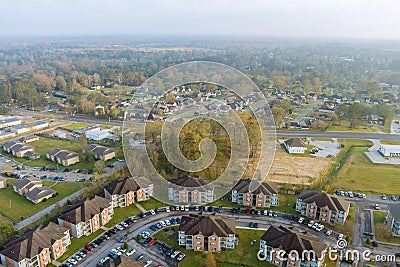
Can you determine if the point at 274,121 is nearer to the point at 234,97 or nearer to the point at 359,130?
the point at 359,130

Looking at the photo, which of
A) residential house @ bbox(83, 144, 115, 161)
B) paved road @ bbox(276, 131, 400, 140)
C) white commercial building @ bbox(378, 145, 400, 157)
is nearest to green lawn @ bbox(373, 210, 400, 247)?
white commercial building @ bbox(378, 145, 400, 157)

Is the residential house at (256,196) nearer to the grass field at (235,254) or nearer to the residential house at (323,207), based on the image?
the residential house at (323,207)

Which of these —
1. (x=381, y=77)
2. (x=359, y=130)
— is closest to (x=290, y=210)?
(x=359, y=130)

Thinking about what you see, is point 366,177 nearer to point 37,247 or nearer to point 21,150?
point 37,247

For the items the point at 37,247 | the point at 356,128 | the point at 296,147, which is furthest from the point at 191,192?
the point at 356,128

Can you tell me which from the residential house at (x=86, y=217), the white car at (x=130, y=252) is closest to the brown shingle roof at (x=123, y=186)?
the residential house at (x=86, y=217)
